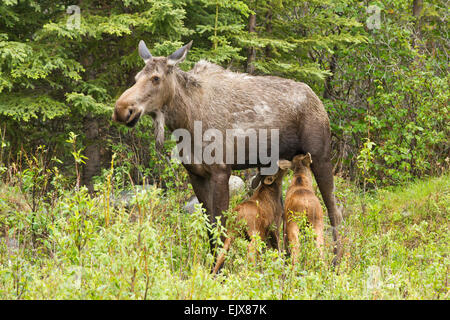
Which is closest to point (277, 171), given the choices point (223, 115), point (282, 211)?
point (282, 211)

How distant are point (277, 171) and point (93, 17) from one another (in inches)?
162

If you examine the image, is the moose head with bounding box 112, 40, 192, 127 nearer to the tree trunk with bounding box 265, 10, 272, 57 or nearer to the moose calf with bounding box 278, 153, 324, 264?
the moose calf with bounding box 278, 153, 324, 264

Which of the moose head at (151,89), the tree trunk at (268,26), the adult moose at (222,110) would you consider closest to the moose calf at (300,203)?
the adult moose at (222,110)

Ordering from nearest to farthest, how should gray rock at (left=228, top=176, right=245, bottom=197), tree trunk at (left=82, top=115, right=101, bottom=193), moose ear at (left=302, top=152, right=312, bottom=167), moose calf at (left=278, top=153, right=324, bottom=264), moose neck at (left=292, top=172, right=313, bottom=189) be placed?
moose calf at (left=278, top=153, right=324, bottom=264) < moose neck at (left=292, top=172, right=313, bottom=189) < moose ear at (left=302, top=152, right=312, bottom=167) < gray rock at (left=228, top=176, right=245, bottom=197) < tree trunk at (left=82, top=115, right=101, bottom=193)

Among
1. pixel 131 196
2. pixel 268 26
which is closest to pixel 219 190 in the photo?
pixel 131 196

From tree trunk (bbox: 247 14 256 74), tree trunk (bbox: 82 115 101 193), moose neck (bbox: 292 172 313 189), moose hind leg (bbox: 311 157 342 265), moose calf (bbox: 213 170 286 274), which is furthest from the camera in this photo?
tree trunk (bbox: 247 14 256 74)

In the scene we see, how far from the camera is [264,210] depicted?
6.14 m

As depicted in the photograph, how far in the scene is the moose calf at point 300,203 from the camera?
5660 mm

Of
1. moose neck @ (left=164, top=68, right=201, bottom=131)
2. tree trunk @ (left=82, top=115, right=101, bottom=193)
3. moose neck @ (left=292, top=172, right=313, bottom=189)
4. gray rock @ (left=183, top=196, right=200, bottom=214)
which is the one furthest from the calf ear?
tree trunk @ (left=82, top=115, right=101, bottom=193)

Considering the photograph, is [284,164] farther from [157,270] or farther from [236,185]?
[236,185]

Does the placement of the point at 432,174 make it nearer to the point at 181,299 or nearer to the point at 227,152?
the point at 227,152

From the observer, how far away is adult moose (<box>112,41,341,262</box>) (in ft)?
18.8

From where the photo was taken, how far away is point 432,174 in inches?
395

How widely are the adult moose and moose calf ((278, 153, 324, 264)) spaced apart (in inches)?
7.2
